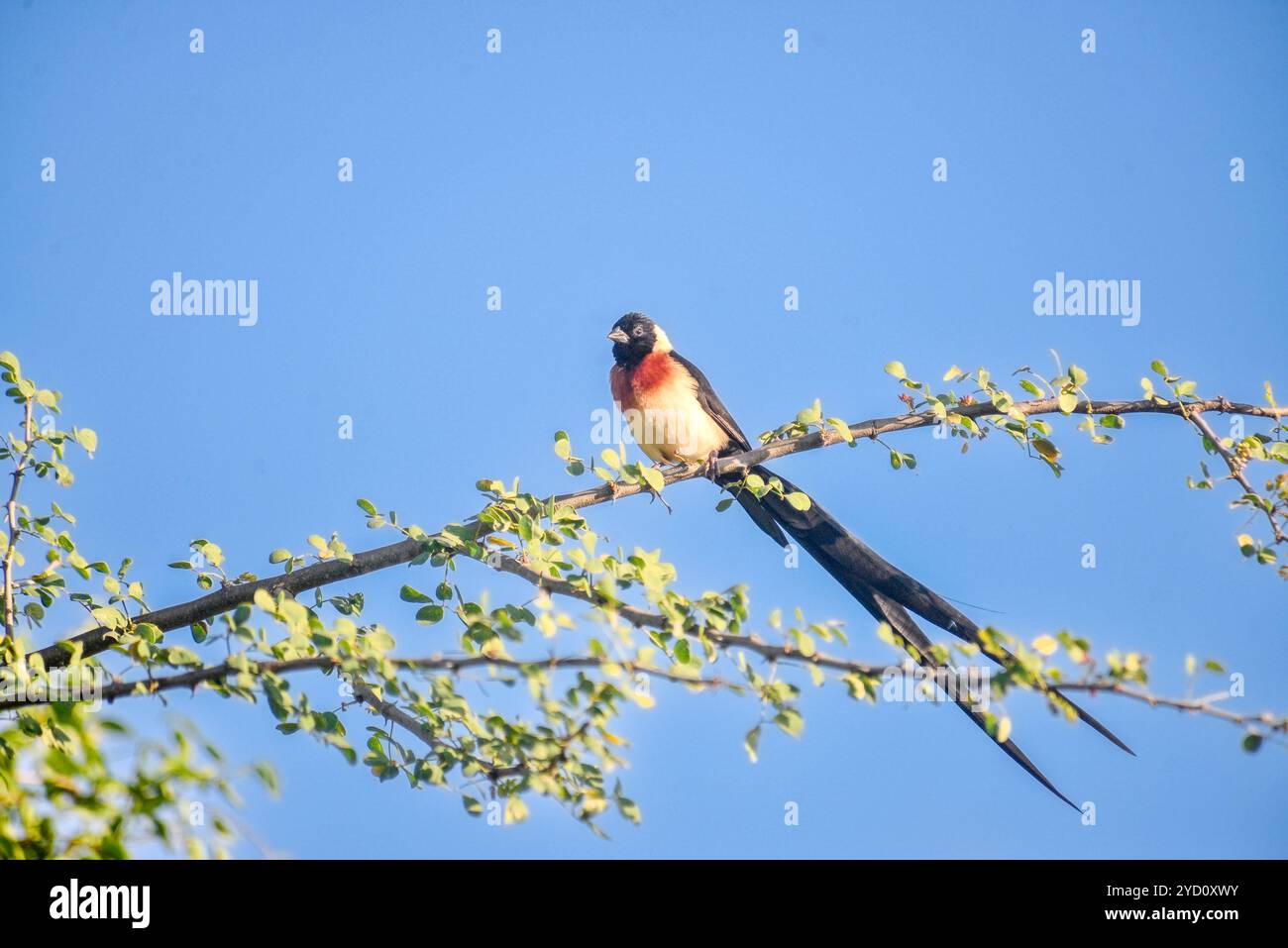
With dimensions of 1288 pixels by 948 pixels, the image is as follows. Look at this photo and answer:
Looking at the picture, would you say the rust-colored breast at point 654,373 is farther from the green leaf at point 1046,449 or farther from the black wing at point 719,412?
the green leaf at point 1046,449

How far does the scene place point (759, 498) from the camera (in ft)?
12.3

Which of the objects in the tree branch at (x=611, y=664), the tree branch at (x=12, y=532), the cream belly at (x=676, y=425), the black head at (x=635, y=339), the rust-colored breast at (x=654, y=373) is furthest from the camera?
the black head at (x=635, y=339)

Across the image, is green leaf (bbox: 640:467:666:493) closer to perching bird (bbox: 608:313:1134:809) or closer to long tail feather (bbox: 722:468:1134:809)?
perching bird (bbox: 608:313:1134:809)

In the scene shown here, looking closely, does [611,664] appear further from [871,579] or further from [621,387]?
[621,387]

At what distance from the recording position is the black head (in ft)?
19.2

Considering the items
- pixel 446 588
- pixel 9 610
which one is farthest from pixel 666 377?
pixel 9 610

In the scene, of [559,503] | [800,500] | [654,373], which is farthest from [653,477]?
[654,373]

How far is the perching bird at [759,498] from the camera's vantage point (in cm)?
310

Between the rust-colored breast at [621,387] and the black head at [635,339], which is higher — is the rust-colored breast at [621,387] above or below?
below

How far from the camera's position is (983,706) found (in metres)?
2.33

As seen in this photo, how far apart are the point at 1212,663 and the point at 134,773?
181cm

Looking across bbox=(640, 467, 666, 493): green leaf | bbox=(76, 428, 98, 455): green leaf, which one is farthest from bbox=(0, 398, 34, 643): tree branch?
bbox=(640, 467, 666, 493): green leaf

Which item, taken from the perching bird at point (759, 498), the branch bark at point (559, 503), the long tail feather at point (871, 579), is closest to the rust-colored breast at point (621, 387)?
the perching bird at point (759, 498)
